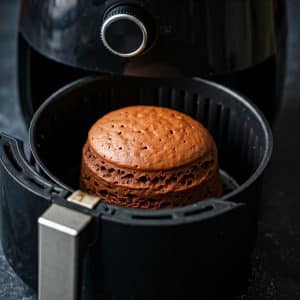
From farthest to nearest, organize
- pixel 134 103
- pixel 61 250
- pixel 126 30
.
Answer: pixel 134 103 → pixel 126 30 → pixel 61 250

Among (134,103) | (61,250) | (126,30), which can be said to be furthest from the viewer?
(134,103)

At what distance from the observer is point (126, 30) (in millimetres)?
598

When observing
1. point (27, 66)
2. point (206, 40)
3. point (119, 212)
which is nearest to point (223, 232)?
point (119, 212)

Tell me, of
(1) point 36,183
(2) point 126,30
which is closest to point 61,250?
(1) point 36,183

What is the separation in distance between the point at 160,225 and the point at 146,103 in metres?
0.25

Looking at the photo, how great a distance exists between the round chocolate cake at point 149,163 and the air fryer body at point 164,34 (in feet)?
0.16

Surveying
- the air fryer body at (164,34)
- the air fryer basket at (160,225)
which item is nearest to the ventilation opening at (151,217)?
the air fryer basket at (160,225)

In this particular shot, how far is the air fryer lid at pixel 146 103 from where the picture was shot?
0.67m

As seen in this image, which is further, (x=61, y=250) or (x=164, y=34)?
(x=164, y=34)

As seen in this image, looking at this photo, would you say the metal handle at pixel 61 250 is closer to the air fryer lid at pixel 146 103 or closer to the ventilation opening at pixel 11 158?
the ventilation opening at pixel 11 158

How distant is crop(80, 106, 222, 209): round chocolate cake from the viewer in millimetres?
593

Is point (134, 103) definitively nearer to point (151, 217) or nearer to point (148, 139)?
point (148, 139)

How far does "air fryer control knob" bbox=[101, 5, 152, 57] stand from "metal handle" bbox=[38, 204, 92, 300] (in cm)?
17

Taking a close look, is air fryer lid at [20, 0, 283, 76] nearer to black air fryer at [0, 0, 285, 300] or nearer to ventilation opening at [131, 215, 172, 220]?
black air fryer at [0, 0, 285, 300]
